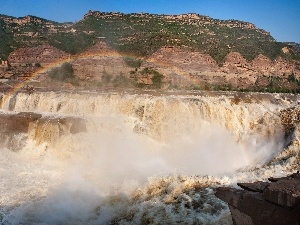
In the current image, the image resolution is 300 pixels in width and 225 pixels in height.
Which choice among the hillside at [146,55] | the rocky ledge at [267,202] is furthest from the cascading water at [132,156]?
the hillside at [146,55]

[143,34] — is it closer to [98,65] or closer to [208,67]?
[208,67]

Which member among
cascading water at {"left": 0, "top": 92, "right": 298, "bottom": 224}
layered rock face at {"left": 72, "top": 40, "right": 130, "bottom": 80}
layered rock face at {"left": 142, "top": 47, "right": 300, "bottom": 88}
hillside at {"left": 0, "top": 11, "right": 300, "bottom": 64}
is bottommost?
cascading water at {"left": 0, "top": 92, "right": 298, "bottom": 224}

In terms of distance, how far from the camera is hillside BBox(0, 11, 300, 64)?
190 ft

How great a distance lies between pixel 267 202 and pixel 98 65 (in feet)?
155

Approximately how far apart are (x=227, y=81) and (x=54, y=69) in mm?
26675

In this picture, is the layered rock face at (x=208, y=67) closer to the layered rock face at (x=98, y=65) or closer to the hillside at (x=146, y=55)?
the hillside at (x=146, y=55)

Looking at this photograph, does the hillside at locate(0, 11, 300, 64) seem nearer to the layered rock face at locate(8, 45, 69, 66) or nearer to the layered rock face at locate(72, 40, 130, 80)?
the layered rock face at locate(8, 45, 69, 66)

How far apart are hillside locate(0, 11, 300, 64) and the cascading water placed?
35732 millimetres

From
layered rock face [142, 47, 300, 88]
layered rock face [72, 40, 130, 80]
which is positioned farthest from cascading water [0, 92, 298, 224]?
layered rock face [142, 47, 300, 88]

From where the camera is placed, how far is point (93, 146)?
54.2 feet

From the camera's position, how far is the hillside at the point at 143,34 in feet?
190

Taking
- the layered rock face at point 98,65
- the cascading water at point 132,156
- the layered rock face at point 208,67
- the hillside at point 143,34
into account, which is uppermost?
the hillside at point 143,34

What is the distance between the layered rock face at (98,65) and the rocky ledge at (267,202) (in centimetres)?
4474

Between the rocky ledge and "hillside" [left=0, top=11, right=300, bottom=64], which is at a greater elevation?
"hillside" [left=0, top=11, right=300, bottom=64]
